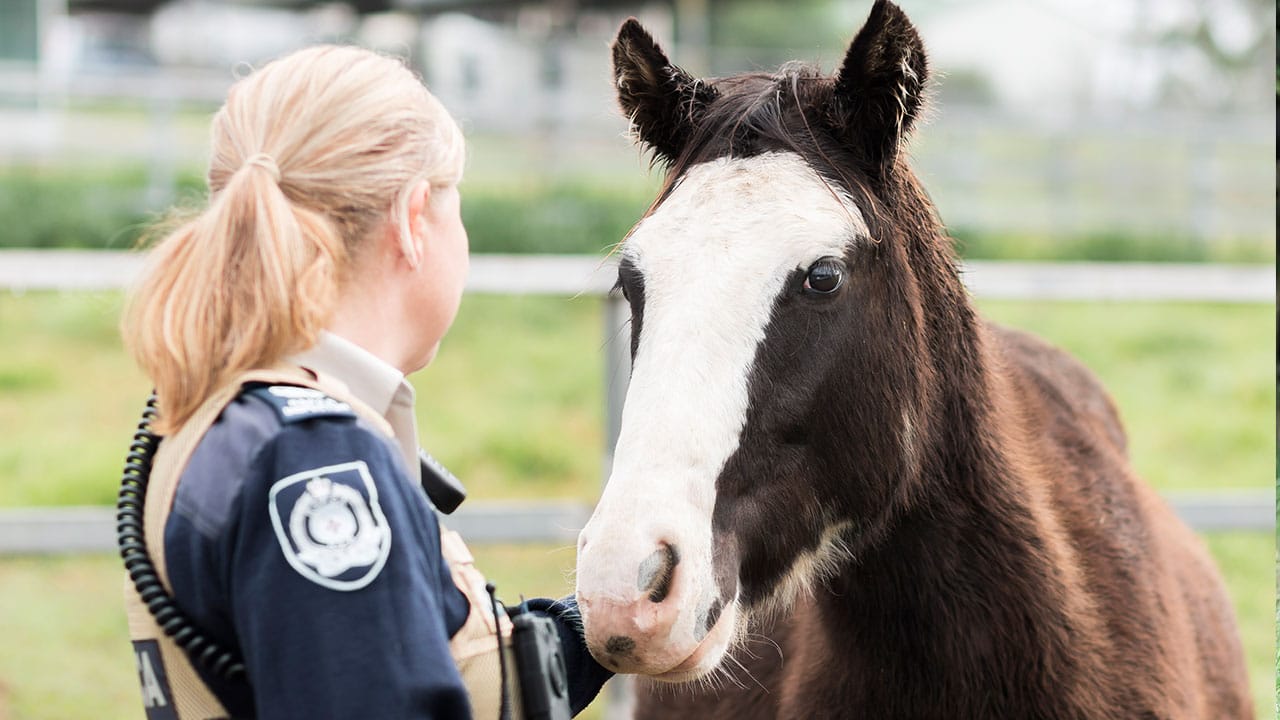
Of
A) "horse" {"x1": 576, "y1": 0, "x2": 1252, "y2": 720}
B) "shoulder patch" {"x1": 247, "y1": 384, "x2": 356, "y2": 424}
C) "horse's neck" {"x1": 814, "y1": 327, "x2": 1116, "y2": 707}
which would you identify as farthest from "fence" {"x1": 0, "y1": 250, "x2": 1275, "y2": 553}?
"shoulder patch" {"x1": 247, "y1": 384, "x2": 356, "y2": 424}

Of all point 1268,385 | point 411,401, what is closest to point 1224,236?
point 1268,385

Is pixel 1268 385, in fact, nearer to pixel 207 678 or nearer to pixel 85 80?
pixel 207 678

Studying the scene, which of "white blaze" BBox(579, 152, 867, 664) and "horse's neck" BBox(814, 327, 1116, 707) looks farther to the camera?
"horse's neck" BBox(814, 327, 1116, 707)

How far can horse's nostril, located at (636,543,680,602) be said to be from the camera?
1.70m

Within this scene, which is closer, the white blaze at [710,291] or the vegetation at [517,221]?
the white blaze at [710,291]

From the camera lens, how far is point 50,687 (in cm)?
458

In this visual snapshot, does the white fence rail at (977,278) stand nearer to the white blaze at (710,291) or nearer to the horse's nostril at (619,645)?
the white blaze at (710,291)

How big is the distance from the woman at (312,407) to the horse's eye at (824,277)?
59cm

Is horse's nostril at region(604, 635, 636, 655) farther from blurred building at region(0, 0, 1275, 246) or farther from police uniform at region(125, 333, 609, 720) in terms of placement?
blurred building at region(0, 0, 1275, 246)

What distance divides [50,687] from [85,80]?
9.87m

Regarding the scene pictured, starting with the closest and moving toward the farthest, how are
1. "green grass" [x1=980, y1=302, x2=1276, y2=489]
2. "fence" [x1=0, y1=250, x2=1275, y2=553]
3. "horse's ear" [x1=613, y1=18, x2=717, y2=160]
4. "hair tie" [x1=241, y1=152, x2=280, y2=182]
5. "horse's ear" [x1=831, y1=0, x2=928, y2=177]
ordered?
Answer: "hair tie" [x1=241, y1=152, x2=280, y2=182] → "horse's ear" [x1=831, y1=0, x2=928, y2=177] → "horse's ear" [x1=613, y1=18, x2=717, y2=160] → "fence" [x1=0, y1=250, x2=1275, y2=553] → "green grass" [x1=980, y1=302, x2=1276, y2=489]

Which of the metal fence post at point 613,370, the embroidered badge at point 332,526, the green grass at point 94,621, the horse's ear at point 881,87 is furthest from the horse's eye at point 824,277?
the metal fence post at point 613,370

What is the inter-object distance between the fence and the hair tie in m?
2.69

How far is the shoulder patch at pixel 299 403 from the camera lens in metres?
1.46
